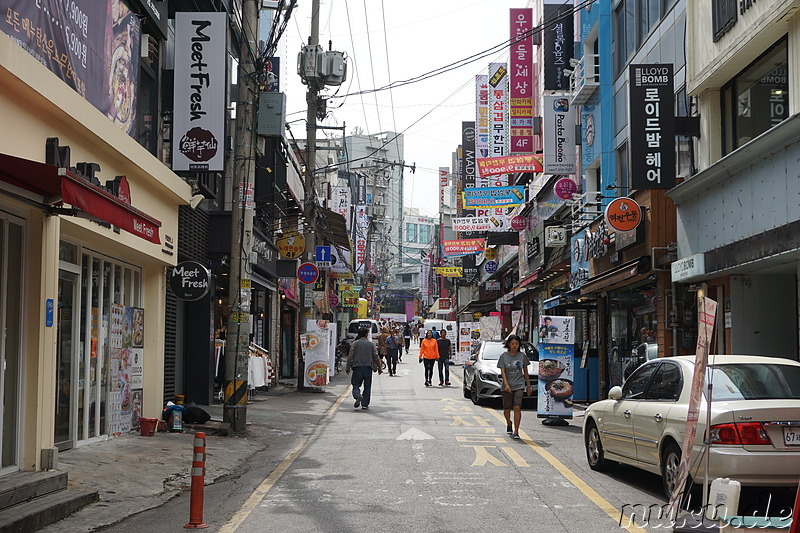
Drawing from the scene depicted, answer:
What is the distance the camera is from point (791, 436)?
307 inches

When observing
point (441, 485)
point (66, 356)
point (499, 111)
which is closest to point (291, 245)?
point (499, 111)

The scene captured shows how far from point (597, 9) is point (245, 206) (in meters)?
14.1

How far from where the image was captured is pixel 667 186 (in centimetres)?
1712

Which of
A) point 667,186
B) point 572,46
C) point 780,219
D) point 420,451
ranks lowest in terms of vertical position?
point 420,451

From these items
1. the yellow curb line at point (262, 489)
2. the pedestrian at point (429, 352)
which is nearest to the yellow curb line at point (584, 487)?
the yellow curb line at point (262, 489)

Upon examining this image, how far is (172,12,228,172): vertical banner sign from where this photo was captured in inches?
609

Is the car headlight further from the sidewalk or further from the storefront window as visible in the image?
the storefront window

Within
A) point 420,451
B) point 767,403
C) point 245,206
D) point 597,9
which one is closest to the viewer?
point 767,403

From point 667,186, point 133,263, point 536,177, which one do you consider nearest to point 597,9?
point 667,186

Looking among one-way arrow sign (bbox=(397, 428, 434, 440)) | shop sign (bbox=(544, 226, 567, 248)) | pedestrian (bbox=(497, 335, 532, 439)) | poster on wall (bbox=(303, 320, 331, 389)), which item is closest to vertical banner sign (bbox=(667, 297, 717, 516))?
one-way arrow sign (bbox=(397, 428, 434, 440))

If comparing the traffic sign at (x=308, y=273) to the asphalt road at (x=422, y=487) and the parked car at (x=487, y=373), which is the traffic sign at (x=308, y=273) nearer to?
the parked car at (x=487, y=373)

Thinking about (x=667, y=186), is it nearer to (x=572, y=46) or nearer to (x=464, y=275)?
(x=572, y=46)

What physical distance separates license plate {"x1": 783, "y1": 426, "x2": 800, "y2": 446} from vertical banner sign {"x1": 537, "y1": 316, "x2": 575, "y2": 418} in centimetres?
941

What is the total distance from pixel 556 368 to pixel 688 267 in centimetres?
321
